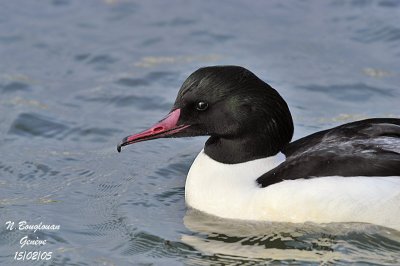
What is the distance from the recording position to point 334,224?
325 inches

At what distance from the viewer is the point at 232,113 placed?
28.4 feet

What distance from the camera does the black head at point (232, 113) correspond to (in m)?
8.59

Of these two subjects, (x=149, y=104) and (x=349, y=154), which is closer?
(x=349, y=154)

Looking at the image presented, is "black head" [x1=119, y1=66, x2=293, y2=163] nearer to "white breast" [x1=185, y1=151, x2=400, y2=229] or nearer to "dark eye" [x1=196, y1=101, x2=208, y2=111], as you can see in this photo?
"dark eye" [x1=196, y1=101, x2=208, y2=111]

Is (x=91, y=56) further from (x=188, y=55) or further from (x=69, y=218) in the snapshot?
(x=69, y=218)

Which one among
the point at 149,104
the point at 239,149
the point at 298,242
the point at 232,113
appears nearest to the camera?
the point at 298,242

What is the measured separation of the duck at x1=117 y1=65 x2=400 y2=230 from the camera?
26.8ft

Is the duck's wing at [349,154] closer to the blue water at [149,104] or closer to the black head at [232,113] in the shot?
the black head at [232,113]

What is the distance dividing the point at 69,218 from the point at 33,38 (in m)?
5.48

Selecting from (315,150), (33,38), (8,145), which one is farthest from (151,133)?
(33,38)

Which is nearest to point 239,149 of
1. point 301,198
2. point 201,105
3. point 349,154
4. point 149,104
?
point 201,105

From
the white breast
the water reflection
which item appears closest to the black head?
the white breast

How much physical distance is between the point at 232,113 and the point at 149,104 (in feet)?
11.3

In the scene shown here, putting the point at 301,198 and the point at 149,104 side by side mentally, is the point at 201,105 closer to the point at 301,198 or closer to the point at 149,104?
the point at 301,198
